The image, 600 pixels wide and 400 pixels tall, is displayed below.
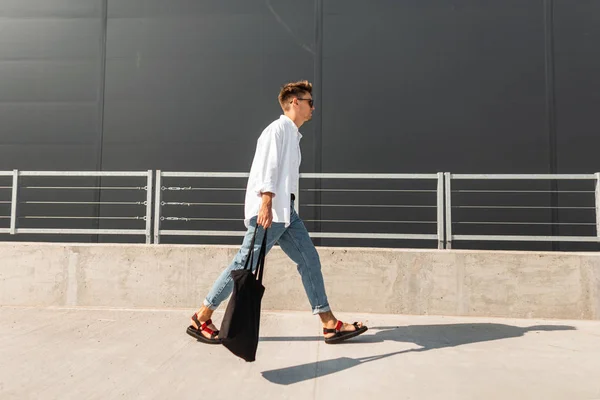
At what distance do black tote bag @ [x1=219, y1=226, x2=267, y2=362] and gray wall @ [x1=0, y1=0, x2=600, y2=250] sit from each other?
331 cm

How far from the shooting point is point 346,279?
12.7 feet

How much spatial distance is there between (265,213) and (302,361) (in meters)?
0.96

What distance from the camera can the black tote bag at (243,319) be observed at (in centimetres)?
220

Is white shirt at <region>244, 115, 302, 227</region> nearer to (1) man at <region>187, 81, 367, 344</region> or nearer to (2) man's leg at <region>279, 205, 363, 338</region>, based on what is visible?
(1) man at <region>187, 81, 367, 344</region>

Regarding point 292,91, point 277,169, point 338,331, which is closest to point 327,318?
point 338,331

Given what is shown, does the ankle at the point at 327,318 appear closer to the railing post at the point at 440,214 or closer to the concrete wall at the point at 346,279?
the concrete wall at the point at 346,279

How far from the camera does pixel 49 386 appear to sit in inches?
83.6

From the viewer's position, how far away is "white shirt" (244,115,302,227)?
8.48 ft

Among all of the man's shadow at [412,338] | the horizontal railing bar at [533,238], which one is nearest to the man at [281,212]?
the man's shadow at [412,338]

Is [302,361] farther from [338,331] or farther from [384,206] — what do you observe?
[384,206]

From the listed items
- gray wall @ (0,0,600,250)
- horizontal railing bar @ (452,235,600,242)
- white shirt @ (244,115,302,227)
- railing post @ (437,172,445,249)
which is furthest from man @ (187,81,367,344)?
gray wall @ (0,0,600,250)

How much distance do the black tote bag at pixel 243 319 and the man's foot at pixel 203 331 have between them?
0.59m

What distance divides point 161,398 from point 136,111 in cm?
492

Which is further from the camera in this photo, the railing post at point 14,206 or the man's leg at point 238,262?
the railing post at point 14,206
